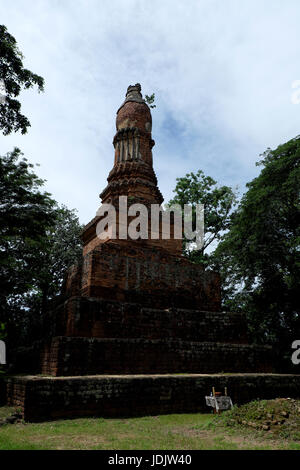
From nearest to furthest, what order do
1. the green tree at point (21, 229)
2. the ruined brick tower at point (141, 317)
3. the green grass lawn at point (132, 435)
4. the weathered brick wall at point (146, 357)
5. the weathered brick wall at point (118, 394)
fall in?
the green grass lawn at point (132, 435), the weathered brick wall at point (118, 394), the weathered brick wall at point (146, 357), the ruined brick tower at point (141, 317), the green tree at point (21, 229)

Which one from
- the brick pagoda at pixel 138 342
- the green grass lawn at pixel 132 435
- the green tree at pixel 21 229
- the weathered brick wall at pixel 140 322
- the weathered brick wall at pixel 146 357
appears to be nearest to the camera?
the green grass lawn at pixel 132 435

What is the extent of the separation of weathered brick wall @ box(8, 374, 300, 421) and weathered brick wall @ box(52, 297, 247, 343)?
4.01 feet

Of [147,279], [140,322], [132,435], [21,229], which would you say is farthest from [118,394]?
[21,229]

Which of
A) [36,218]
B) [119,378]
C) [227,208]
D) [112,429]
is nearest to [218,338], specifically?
[119,378]

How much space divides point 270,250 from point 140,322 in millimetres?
7448

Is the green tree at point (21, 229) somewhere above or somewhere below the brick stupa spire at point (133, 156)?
below

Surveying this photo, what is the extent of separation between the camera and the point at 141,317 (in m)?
7.64

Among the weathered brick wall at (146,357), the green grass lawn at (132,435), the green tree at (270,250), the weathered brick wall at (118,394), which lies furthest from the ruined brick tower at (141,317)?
the green tree at (270,250)

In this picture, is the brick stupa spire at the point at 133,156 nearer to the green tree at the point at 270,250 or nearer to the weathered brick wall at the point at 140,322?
the weathered brick wall at the point at 140,322

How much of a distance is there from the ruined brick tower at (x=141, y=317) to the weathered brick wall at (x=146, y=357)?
0.02 m

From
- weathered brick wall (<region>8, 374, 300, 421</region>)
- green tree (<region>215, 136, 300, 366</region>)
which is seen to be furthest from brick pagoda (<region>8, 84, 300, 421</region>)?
green tree (<region>215, 136, 300, 366</region>)

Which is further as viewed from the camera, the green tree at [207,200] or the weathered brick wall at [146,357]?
the green tree at [207,200]

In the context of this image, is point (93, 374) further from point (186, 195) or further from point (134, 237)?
point (186, 195)

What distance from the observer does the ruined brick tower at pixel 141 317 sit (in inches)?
263
